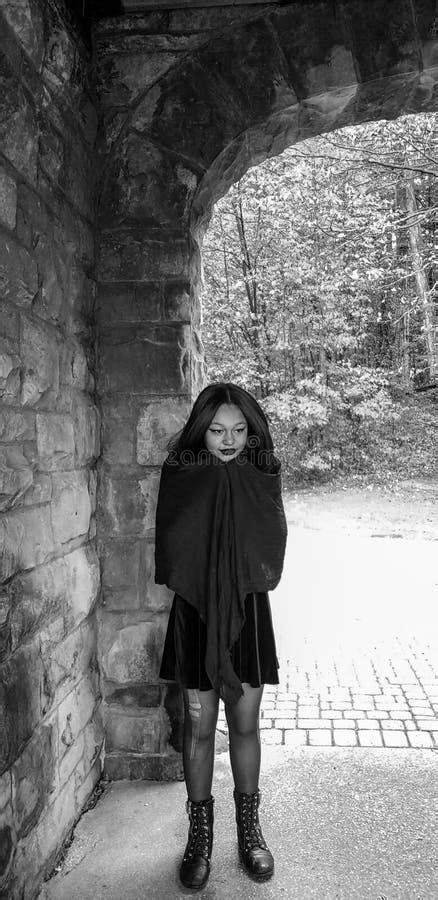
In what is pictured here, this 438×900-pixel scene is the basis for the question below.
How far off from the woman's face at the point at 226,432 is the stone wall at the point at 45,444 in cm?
55

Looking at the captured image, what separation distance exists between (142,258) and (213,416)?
2.97 feet

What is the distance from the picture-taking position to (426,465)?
43.1 ft

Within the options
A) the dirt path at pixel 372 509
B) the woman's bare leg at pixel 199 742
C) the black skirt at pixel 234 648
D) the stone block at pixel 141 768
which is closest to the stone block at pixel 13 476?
the black skirt at pixel 234 648

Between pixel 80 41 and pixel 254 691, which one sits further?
pixel 80 41

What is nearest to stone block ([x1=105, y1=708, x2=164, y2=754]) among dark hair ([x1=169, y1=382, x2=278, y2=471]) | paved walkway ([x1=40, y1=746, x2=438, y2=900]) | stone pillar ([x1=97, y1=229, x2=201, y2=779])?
stone pillar ([x1=97, y1=229, x2=201, y2=779])

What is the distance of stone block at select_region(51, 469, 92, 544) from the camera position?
7.76ft

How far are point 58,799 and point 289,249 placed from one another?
11.2 meters

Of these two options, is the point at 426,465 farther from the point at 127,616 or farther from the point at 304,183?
the point at 127,616

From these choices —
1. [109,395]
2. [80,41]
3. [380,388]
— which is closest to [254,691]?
[109,395]

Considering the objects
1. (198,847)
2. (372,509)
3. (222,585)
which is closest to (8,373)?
(222,585)

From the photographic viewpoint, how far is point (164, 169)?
277 cm

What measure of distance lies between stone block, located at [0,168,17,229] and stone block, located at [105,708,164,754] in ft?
6.70

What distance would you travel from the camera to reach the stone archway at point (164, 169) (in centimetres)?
266

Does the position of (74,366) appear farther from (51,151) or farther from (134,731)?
(134,731)
